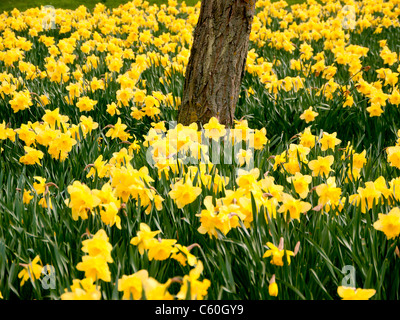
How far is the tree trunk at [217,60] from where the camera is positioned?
9.93 ft

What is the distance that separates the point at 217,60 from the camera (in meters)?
3.11

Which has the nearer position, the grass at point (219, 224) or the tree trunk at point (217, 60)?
the grass at point (219, 224)

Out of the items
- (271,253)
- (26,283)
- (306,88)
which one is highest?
(306,88)

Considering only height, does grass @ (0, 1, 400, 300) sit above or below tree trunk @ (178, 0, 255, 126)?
below

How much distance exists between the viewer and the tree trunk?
3.03 m

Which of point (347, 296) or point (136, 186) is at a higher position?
point (136, 186)

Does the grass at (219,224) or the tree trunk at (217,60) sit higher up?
the tree trunk at (217,60)

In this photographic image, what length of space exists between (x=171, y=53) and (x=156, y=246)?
4.71 metres

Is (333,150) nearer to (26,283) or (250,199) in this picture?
(250,199)

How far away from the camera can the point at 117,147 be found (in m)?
2.99

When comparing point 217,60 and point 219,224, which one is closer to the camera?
point 219,224

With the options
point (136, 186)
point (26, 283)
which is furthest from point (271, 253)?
point (26, 283)

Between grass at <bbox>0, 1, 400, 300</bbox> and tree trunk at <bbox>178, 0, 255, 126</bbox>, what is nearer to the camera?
grass at <bbox>0, 1, 400, 300</bbox>

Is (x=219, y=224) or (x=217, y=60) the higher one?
(x=217, y=60)
